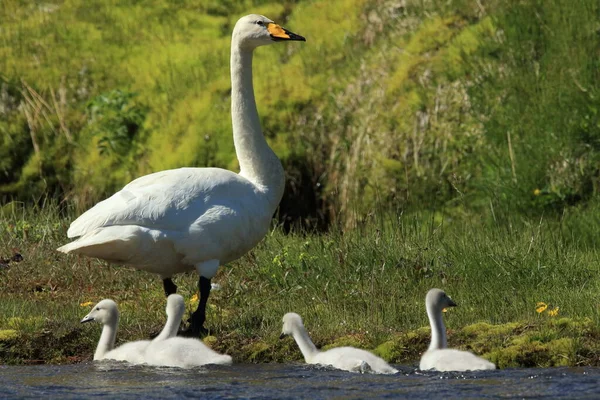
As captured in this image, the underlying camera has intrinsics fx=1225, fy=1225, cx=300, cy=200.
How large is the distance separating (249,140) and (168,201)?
1.14 meters

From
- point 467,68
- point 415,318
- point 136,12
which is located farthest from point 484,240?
point 136,12

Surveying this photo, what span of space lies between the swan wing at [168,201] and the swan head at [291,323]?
1156mm

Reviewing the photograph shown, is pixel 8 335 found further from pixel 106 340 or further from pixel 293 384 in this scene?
Answer: pixel 293 384

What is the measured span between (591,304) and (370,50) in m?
6.91

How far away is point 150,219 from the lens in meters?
8.78

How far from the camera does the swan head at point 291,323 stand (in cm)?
810

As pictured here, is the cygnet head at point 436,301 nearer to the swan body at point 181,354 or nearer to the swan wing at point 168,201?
the swan body at point 181,354

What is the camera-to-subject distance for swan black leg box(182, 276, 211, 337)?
887cm

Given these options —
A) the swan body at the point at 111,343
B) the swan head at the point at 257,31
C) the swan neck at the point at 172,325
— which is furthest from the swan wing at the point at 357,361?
the swan head at the point at 257,31

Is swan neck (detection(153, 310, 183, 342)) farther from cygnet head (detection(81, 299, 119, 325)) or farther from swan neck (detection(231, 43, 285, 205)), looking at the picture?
swan neck (detection(231, 43, 285, 205))

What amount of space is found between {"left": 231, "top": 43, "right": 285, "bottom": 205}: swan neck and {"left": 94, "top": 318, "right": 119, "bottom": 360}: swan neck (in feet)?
5.29

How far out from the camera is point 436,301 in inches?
321

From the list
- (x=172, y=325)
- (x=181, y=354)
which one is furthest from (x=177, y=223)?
(x=181, y=354)

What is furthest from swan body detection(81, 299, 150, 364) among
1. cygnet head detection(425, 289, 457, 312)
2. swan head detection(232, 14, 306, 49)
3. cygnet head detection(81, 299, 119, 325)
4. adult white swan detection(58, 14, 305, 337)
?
swan head detection(232, 14, 306, 49)
